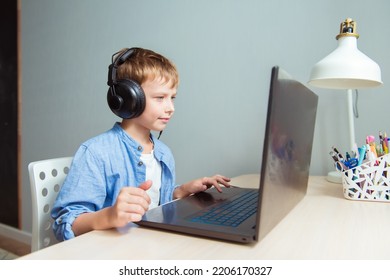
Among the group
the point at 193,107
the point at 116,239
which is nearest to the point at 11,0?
the point at 193,107

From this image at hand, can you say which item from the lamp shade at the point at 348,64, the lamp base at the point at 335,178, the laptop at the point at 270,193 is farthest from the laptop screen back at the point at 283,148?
the lamp base at the point at 335,178

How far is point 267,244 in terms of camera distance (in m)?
0.49

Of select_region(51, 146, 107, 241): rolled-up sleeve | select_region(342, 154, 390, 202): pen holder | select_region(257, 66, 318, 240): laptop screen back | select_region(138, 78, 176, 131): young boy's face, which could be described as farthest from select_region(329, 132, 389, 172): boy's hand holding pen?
select_region(51, 146, 107, 241): rolled-up sleeve

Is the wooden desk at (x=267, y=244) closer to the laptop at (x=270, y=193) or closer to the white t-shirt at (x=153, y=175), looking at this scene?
the laptop at (x=270, y=193)

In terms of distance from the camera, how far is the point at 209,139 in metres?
1.32

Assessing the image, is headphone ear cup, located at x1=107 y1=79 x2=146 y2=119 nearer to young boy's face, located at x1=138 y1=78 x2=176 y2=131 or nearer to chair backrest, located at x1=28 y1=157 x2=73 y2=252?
young boy's face, located at x1=138 y1=78 x2=176 y2=131

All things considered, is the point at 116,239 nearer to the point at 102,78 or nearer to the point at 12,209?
the point at 102,78

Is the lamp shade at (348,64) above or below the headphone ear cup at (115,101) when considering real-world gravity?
above

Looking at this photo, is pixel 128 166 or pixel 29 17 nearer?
pixel 128 166

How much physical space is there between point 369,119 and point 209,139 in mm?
573

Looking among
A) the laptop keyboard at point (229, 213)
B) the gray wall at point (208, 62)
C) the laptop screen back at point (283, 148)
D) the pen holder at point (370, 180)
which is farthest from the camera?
the gray wall at point (208, 62)

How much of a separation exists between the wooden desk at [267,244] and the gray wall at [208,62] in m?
0.44

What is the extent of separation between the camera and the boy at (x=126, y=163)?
22.2 inches

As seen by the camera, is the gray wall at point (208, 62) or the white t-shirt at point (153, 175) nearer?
the white t-shirt at point (153, 175)
